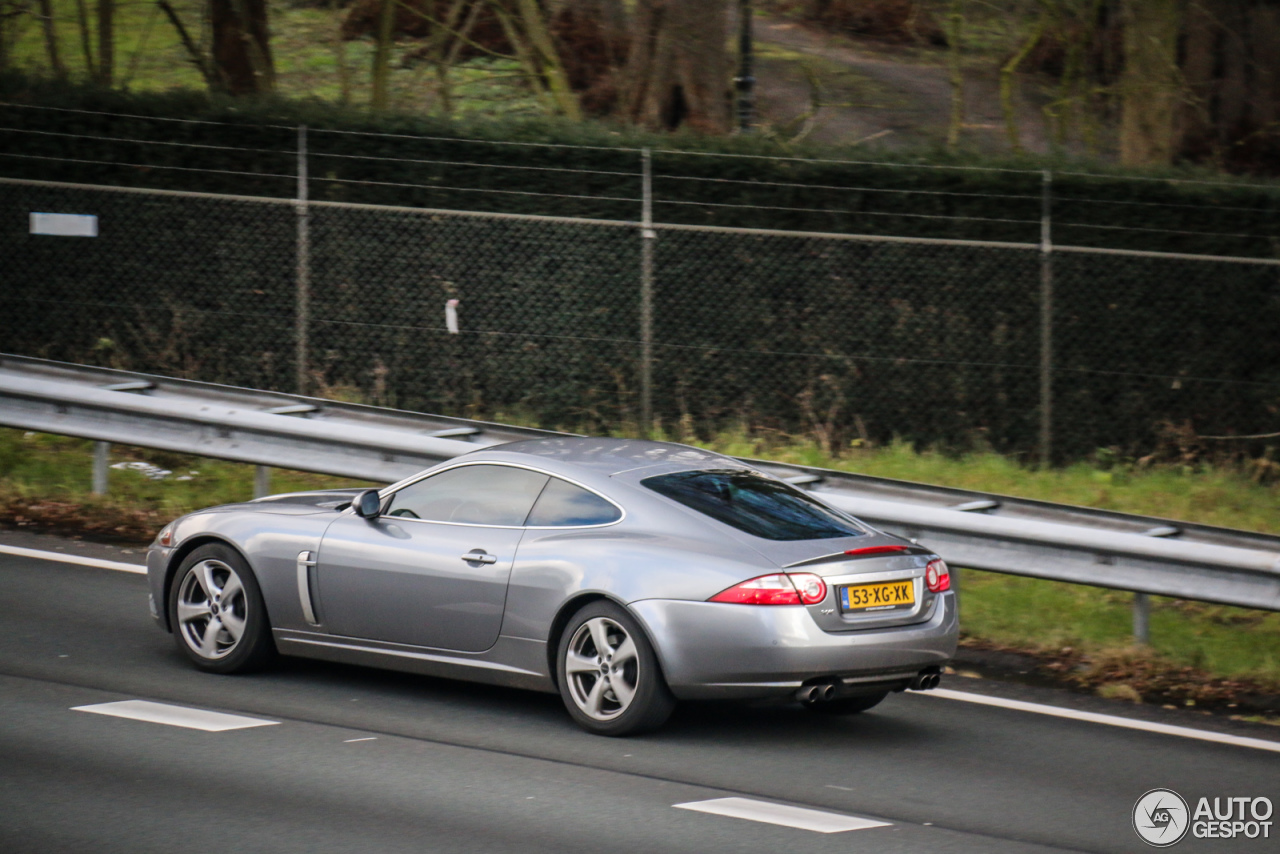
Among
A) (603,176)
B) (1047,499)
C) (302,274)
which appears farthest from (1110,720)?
(302,274)

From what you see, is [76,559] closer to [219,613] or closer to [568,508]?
[219,613]

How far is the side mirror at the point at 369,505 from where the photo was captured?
745cm

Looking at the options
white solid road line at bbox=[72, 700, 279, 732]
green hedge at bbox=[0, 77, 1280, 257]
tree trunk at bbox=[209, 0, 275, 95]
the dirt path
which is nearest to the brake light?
→ white solid road line at bbox=[72, 700, 279, 732]

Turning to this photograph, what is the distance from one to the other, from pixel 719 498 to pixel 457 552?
1251 mm

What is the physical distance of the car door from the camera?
7.15 m

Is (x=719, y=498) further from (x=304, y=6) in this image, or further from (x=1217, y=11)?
(x=304, y=6)

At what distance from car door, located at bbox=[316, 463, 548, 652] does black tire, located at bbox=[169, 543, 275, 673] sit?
0.41 m

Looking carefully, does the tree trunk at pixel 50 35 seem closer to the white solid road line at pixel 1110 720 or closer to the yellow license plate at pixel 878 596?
the white solid road line at pixel 1110 720

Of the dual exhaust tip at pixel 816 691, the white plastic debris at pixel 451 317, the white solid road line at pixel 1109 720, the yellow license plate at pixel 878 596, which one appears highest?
the white plastic debris at pixel 451 317

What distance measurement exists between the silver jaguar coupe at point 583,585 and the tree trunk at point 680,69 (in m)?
11.4

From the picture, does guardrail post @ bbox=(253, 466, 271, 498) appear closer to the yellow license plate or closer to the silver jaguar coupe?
the silver jaguar coupe

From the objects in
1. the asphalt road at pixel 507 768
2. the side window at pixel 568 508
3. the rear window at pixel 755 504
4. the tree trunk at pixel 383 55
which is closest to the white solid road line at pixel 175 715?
the asphalt road at pixel 507 768

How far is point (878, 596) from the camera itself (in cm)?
675

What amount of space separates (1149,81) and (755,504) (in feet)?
36.9
